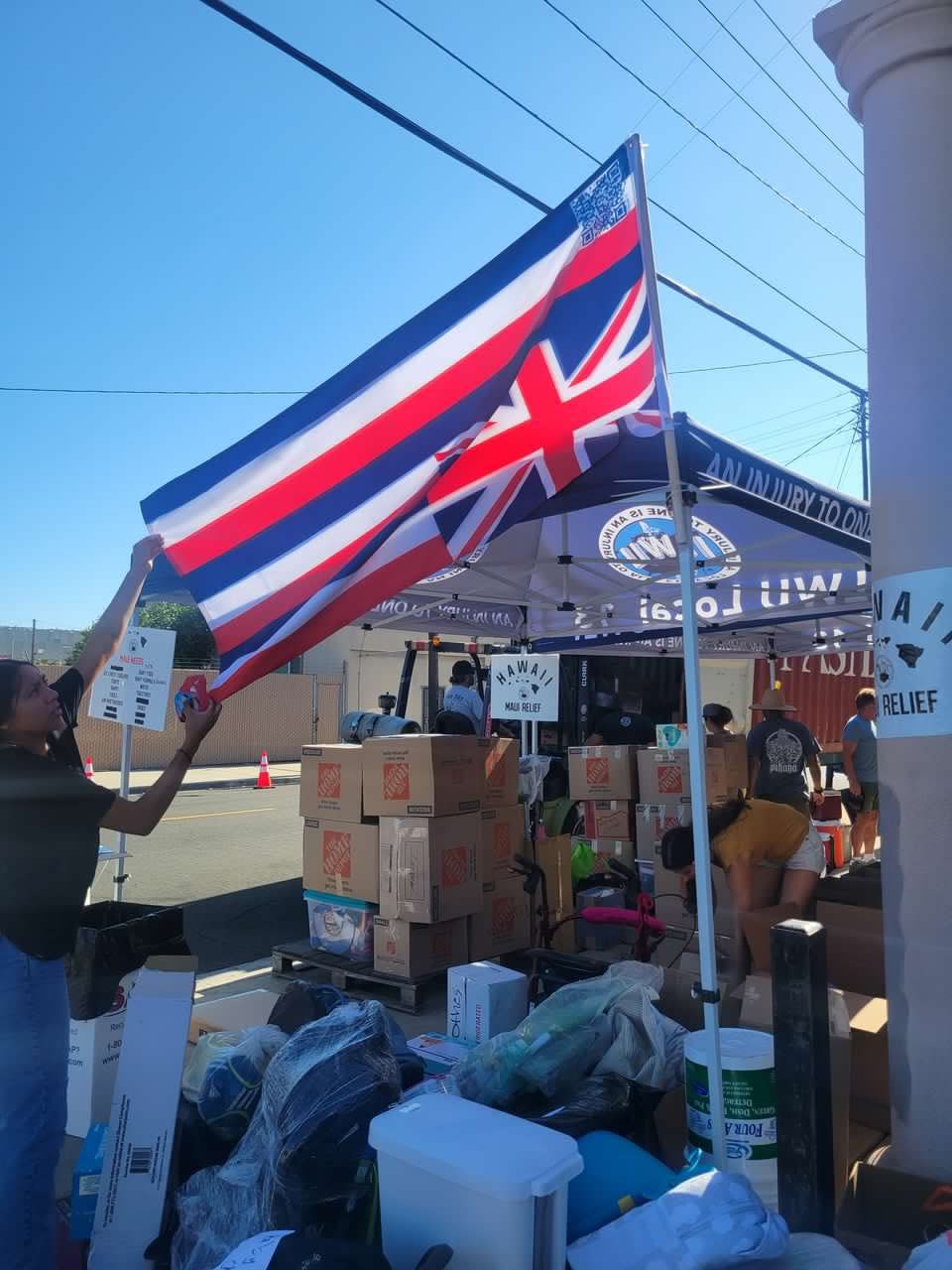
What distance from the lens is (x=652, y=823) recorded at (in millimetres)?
7664

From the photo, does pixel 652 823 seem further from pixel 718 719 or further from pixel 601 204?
pixel 601 204

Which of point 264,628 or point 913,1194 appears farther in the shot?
point 264,628

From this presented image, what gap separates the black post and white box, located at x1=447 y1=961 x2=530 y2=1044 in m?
1.65

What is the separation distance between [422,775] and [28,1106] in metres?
3.26

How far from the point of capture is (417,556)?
10.0 ft

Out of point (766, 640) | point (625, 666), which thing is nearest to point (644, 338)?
point (766, 640)

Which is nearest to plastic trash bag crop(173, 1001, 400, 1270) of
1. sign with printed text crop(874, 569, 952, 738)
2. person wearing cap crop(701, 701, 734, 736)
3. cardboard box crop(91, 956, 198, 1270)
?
cardboard box crop(91, 956, 198, 1270)

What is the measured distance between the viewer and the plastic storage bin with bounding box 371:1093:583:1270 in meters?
1.70

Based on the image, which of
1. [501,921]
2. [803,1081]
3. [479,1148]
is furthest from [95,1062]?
[501,921]

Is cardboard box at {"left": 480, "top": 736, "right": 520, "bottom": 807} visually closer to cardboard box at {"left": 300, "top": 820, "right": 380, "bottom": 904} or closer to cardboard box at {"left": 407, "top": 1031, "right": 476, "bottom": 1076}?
cardboard box at {"left": 300, "top": 820, "right": 380, "bottom": 904}

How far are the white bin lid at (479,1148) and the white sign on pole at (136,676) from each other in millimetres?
3628

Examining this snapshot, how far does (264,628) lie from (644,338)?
1.58 meters

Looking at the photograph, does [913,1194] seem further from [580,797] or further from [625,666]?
[625,666]

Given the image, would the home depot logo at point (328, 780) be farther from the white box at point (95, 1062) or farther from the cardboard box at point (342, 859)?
the white box at point (95, 1062)
